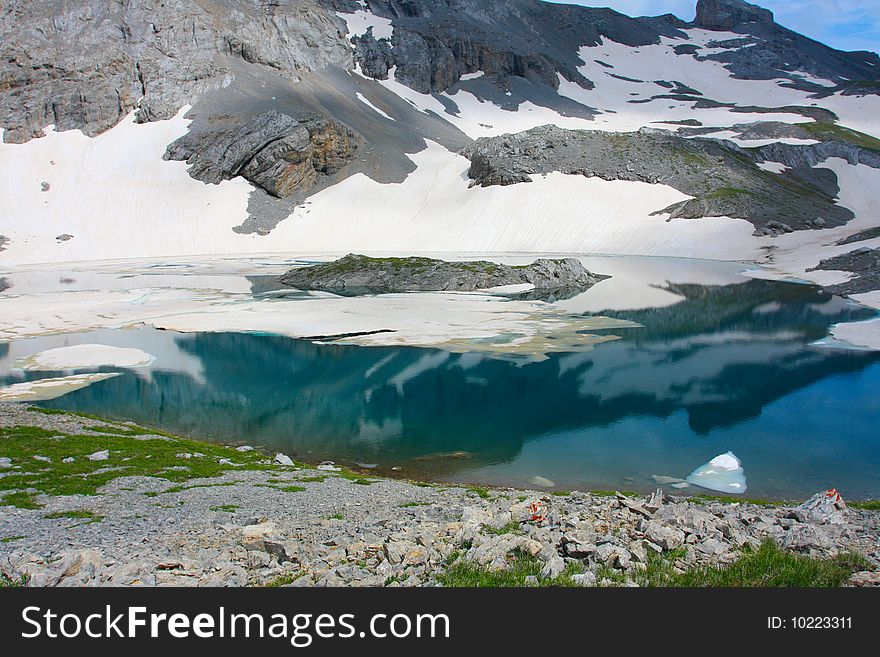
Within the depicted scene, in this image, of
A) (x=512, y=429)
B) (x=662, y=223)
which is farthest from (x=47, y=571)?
(x=662, y=223)

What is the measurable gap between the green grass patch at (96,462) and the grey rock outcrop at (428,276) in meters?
36.5

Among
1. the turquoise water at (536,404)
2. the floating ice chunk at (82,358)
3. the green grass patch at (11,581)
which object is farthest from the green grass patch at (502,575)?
the floating ice chunk at (82,358)

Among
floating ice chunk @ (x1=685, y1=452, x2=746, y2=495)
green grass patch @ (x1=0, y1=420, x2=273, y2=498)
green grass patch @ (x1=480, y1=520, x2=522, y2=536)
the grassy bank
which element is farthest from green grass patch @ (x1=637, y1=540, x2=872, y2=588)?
green grass patch @ (x1=0, y1=420, x2=273, y2=498)

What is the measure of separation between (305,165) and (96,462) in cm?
9138

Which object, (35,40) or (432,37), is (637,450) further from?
(432,37)

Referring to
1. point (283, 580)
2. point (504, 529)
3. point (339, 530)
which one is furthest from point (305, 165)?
point (283, 580)

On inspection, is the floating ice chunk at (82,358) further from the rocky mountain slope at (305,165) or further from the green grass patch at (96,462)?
the rocky mountain slope at (305,165)

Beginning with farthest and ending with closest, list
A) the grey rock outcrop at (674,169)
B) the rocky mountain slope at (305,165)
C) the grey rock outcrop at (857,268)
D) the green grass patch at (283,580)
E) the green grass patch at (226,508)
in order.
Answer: the grey rock outcrop at (674,169) < the rocky mountain slope at (305,165) < the grey rock outcrop at (857,268) < the green grass patch at (226,508) < the green grass patch at (283,580)

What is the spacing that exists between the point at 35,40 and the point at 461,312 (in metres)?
104

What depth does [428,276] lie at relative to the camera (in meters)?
54.5

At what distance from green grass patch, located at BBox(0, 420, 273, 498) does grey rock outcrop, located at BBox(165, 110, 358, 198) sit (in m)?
85.5

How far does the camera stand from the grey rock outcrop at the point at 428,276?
2101 inches

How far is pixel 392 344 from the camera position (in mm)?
31844

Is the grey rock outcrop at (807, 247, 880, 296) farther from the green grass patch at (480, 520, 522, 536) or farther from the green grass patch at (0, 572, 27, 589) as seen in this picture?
the green grass patch at (0, 572, 27, 589)
